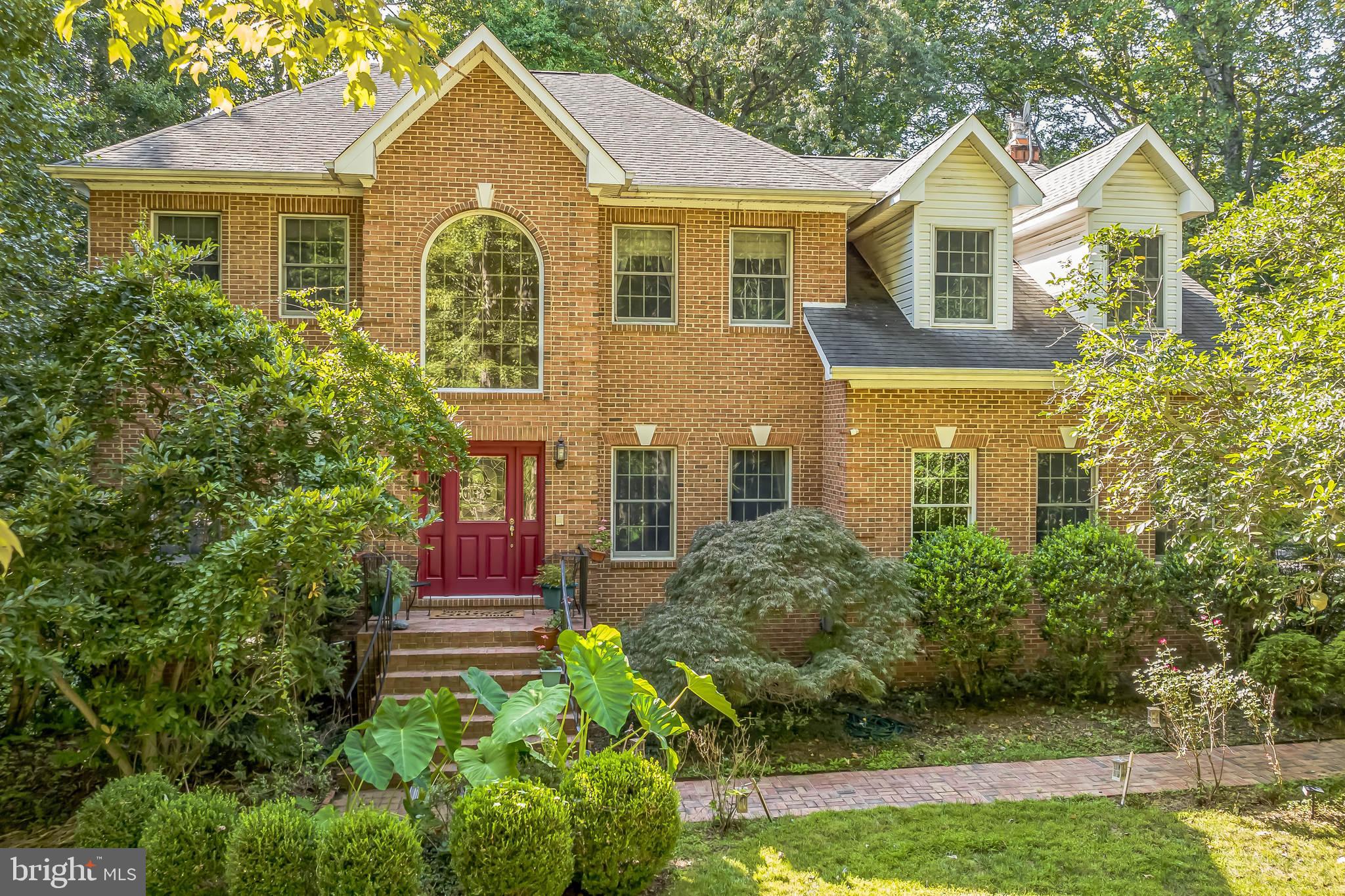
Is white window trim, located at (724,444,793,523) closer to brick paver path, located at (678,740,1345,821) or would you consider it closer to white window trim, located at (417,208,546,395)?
white window trim, located at (417,208,546,395)

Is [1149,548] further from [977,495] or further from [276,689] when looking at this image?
[276,689]

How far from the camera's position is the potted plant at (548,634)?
10031mm

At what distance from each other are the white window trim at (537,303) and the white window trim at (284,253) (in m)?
1.27

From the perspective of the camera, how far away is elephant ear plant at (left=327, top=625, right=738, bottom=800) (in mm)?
6504

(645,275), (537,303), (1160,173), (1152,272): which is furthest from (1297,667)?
(537,303)

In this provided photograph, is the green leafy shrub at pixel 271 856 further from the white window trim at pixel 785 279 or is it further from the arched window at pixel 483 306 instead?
the white window trim at pixel 785 279

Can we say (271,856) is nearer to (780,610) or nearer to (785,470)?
(780,610)

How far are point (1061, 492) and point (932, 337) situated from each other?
10.0 feet

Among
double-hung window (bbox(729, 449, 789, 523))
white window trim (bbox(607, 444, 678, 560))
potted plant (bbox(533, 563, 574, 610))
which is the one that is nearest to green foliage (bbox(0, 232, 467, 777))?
potted plant (bbox(533, 563, 574, 610))

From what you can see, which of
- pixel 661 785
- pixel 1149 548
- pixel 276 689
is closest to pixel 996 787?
pixel 661 785

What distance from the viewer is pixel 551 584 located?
443 inches

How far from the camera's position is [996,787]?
866 centimetres

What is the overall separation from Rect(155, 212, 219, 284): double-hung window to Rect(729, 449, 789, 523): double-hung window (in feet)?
25.7

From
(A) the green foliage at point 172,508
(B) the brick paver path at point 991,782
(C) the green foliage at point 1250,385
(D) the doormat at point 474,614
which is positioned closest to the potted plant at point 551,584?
(D) the doormat at point 474,614
